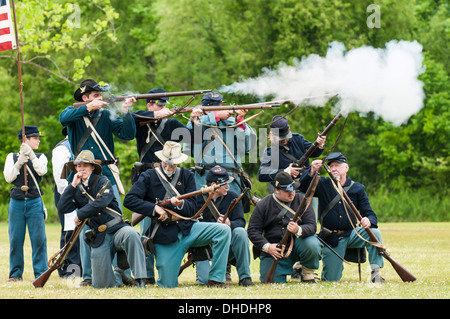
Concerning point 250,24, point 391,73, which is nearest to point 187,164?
point 250,24

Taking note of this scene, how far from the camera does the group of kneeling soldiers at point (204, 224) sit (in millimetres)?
9961

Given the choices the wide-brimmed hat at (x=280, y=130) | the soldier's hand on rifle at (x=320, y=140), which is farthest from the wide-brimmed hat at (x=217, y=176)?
the soldier's hand on rifle at (x=320, y=140)

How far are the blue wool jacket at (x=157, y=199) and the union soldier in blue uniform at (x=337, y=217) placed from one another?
1.73m

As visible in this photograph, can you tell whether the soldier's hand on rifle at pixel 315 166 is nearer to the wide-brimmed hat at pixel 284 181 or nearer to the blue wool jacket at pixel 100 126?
the wide-brimmed hat at pixel 284 181

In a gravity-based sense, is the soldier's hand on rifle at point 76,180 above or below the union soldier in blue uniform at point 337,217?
above

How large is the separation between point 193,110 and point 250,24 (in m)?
24.9

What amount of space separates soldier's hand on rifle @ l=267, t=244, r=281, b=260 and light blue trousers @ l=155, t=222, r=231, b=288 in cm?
61

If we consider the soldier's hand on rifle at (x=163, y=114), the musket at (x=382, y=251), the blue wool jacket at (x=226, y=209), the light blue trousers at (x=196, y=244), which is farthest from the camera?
the soldier's hand on rifle at (x=163, y=114)

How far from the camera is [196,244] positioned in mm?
10406

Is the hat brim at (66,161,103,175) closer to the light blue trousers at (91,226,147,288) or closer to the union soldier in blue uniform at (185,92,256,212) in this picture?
the light blue trousers at (91,226,147,288)

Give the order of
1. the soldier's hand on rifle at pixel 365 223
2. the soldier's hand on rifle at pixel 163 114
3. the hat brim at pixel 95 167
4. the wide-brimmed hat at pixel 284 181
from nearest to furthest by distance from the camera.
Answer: the hat brim at pixel 95 167 < the wide-brimmed hat at pixel 284 181 < the soldier's hand on rifle at pixel 365 223 < the soldier's hand on rifle at pixel 163 114

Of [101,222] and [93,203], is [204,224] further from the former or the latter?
[93,203]

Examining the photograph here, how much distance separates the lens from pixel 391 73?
32.1ft
